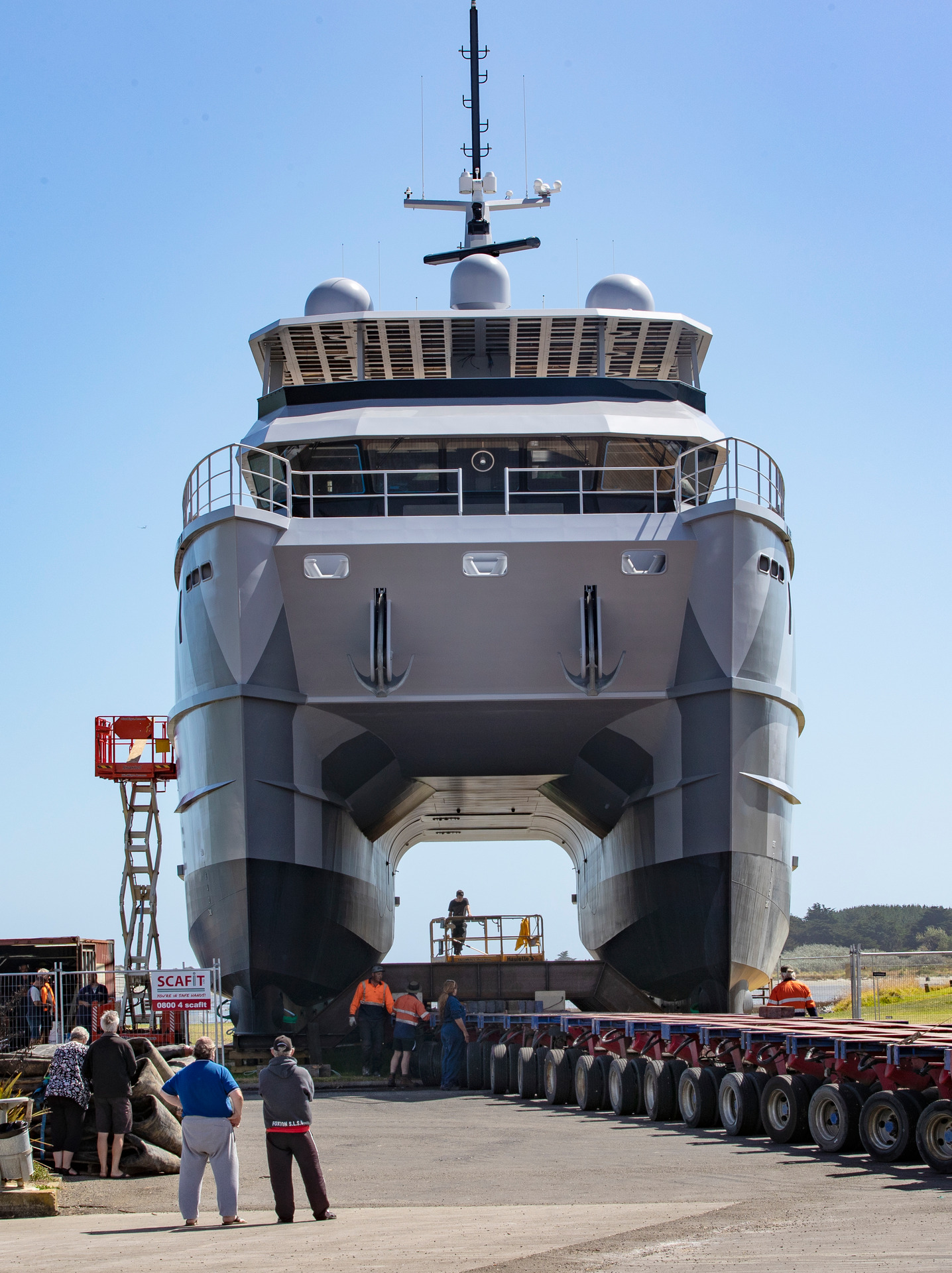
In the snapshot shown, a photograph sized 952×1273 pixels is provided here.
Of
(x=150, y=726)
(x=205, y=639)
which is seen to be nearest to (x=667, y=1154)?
(x=205, y=639)

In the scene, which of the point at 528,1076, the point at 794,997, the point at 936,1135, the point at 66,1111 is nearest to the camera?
the point at 936,1135

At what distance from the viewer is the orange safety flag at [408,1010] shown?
57.3 feet

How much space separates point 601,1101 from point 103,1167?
5.39m

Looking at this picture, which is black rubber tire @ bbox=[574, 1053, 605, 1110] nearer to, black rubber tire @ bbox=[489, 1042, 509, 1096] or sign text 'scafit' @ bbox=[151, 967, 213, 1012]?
black rubber tire @ bbox=[489, 1042, 509, 1096]

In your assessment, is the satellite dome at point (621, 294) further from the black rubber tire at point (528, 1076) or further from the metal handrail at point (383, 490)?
the black rubber tire at point (528, 1076)

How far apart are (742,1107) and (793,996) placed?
532 centimetres

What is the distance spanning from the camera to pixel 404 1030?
17344 millimetres

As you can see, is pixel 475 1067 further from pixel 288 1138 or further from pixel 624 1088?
pixel 288 1138

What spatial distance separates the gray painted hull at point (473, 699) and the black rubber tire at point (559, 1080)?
398cm

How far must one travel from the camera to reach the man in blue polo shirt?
7.94m

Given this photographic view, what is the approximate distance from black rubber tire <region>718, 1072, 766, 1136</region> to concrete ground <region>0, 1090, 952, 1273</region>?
0.57 ft

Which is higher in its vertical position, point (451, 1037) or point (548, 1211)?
point (548, 1211)

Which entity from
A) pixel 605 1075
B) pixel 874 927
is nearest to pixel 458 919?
pixel 605 1075

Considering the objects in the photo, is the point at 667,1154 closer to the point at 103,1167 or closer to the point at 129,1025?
the point at 103,1167
